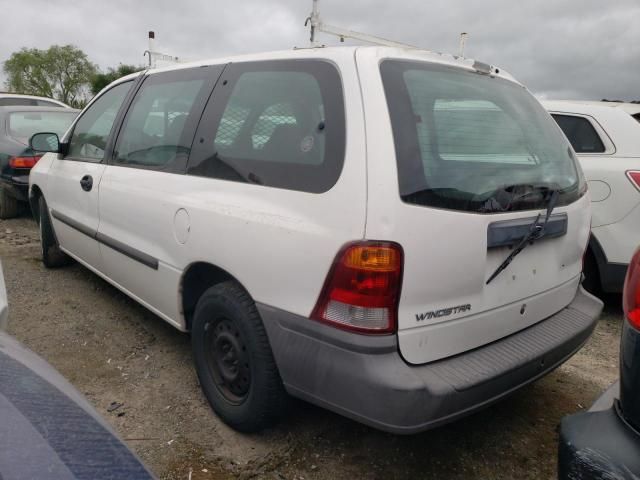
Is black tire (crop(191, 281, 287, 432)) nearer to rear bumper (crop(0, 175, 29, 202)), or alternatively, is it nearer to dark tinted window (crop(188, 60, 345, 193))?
dark tinted window (crop(188, 60, 345, 193))

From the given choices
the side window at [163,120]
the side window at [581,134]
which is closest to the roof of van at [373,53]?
the side window at [163,120]

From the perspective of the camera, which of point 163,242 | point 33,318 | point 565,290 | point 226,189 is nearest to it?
point 226,189

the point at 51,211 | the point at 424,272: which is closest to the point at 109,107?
the point at 51,211

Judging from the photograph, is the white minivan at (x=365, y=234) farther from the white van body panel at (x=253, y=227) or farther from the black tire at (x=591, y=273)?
the black tire at (x=591, y=273)

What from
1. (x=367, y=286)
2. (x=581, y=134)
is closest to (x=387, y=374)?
(x=367, y=286)

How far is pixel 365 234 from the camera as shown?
1.65 metres

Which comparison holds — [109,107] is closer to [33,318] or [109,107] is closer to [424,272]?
[33,318]

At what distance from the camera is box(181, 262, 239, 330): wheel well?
2330 mm

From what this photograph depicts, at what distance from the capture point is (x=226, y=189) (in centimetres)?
217

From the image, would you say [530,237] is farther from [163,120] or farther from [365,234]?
[163,120]

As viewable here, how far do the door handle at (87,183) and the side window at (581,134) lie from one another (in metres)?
3.66

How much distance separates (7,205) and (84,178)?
4153mm

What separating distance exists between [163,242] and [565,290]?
199 cm

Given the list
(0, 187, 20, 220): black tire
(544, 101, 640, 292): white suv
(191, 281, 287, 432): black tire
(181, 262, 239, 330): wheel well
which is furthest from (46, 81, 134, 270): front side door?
(544, 101, 640, 292): white suv
